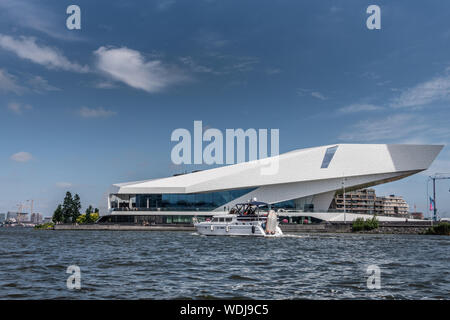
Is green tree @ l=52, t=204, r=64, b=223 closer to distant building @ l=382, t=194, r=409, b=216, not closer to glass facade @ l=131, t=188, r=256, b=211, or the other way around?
glass facade @ l=131, t=188, r=256, b=211

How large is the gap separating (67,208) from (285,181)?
5372 centimetres

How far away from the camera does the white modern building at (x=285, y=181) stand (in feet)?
268

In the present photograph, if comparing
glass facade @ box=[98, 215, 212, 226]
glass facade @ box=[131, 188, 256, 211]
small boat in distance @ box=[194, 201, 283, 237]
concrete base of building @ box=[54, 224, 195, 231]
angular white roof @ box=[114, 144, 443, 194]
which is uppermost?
angular white roof @ box=[114, 144, 443, 194]

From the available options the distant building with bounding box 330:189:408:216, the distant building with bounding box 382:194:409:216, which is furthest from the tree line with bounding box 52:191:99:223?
the distant building with bounding box 382:194:409:216

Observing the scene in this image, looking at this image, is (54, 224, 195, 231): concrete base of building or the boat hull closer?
the boat hull

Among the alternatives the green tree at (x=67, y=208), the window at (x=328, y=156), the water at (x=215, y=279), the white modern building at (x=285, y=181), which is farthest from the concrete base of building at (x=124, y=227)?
the water at (x=215, y=279)

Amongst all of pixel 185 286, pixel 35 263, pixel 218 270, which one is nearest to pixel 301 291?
pixel 185 286

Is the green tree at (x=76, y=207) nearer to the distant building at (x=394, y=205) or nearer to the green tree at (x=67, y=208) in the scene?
the green tree at (x=67, y=208)

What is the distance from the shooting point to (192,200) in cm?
8488

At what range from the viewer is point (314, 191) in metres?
84.2

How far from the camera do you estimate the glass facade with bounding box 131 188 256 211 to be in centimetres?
8431

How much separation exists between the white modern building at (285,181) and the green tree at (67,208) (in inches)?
800

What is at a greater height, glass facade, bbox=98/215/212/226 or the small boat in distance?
the small boat in distance
